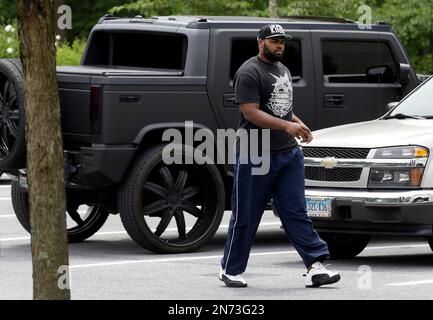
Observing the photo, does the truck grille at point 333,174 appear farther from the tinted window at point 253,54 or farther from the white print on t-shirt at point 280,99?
the tinted window at point 253,54

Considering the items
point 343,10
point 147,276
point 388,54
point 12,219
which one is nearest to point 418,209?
point 147,276

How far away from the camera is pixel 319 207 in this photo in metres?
Result: 11.3

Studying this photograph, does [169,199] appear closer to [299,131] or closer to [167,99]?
[167,99]

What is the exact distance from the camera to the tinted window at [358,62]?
529 inches

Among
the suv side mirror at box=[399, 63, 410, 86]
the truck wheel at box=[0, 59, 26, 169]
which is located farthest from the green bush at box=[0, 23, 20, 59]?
the truck wheel at box=[0, 59, 26, 169]

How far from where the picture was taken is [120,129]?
12047 mm

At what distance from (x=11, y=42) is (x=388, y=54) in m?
15.6

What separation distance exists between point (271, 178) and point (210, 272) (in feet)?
4.44

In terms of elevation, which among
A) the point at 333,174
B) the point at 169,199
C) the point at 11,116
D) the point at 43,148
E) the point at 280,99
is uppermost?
the point at 43,148

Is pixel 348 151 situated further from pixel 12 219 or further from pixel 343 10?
pixel 343 10

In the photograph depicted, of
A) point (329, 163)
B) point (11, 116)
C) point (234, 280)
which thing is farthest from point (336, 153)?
point (11, 116)

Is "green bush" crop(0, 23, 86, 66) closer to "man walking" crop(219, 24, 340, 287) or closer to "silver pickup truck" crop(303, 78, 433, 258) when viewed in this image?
"silver pickup truck" crop(303, 78, 433, 258)

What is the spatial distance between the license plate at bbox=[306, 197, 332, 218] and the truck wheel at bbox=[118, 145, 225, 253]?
1356 mm

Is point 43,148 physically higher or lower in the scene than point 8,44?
higher
